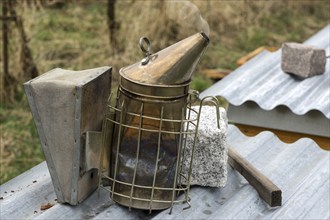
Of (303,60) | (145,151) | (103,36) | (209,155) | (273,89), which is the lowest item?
(103,36)

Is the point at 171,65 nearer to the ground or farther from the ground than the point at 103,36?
farther from the ground

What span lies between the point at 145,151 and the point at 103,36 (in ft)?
21.1

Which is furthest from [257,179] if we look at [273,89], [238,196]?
[273,89]

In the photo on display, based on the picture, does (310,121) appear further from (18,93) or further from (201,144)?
(18,93)

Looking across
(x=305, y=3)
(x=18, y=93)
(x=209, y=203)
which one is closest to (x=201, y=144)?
(x=209, y=203)

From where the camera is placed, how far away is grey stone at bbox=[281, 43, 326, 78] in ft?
15.0

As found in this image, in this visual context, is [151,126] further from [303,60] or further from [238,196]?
[303,60]

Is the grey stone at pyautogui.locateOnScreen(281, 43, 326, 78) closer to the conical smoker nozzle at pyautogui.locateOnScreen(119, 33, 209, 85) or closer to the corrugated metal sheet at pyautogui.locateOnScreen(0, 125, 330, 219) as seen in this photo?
the corrugated metal sheet at pyautogui.locateOnScreen(0, 125, 330, 219)

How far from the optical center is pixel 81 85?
2.39 metres

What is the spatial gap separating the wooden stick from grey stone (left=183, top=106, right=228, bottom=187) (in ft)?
0.55

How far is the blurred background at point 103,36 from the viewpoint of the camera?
6.70 metres

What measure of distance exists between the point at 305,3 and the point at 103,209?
32.1 ft

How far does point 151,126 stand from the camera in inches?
97.6

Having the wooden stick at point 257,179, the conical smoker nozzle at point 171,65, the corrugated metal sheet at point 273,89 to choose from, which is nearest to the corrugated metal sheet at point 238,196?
the wooden stick at point 257,179
